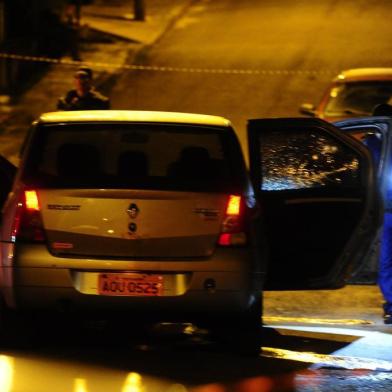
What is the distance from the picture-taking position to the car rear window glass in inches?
558

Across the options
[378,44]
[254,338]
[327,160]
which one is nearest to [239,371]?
[254,338]

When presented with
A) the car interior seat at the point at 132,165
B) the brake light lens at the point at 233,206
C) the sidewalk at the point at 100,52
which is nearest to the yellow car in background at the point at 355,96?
the sidewalk at the point at 100,52

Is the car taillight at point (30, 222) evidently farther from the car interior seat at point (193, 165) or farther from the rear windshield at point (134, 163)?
the car interior seat at point (193, 165)

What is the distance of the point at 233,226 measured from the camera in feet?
22.1

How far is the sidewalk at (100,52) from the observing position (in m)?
19.6

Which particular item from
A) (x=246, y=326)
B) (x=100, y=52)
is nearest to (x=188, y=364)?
(x=246, y=326)

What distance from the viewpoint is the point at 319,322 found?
8641 mm

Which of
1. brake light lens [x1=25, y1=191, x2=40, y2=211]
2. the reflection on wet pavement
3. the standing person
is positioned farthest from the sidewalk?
brake light lens [x1=25, y1=191, x2=40, y2=211]

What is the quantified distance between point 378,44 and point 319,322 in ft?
58.4

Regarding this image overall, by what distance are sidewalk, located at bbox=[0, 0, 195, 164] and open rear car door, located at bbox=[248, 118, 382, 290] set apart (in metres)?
9.23

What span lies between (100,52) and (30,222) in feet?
61.4

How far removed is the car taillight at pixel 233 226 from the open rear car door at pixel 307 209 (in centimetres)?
88

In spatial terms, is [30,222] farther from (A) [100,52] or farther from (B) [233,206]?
(A) [100,52]

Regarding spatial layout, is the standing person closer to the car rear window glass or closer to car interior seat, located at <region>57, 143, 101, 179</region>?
the car rear window glass
